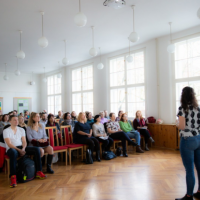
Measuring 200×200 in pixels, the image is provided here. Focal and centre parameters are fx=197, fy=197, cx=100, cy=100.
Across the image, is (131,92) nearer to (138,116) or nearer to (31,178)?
(138,116)

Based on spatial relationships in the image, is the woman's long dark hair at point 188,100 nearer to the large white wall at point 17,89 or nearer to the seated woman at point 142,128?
the seated woman at point 142,128

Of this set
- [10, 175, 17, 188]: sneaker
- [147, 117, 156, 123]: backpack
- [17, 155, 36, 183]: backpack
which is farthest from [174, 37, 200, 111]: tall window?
[10, 175, 17, 188]: sneaker

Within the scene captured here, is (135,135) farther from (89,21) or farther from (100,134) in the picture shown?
(89,21)

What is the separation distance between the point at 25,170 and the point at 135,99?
5062 mm

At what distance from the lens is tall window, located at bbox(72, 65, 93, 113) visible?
968 centimetres

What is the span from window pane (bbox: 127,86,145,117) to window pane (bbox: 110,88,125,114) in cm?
34

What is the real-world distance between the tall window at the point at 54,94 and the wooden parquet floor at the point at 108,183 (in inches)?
301

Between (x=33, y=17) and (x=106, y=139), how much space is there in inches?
142

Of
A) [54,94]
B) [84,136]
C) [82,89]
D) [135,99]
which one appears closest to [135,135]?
[84,136]

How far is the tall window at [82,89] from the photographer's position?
968cm

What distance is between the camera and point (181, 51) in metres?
6.25

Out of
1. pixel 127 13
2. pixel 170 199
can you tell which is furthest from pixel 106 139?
pixel 127 13

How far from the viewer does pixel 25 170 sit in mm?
3484

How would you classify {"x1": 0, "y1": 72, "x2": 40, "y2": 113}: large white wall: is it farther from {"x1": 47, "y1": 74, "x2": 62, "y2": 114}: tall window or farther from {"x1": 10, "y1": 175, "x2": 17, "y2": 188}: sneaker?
{"x1": 10, "y1": 175, "x2": 17, "y2": 188}: sneaker
